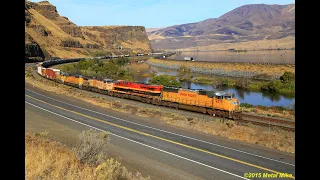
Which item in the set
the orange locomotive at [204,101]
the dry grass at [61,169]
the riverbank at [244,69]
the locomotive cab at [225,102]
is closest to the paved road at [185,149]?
the dry grass at [61,169]

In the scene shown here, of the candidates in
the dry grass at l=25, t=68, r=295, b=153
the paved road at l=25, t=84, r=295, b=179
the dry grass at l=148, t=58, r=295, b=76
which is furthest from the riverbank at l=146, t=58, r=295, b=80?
the paved road at l=25, t=84, r=295, b=179

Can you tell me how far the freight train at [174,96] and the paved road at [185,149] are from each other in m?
6.89

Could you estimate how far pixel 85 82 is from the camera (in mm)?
54812

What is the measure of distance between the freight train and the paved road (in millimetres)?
6889

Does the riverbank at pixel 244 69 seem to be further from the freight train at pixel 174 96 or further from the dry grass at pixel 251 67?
the freight train at pixel 174 96

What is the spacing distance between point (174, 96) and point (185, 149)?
17913mm

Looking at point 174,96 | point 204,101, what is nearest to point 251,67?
point 174,96

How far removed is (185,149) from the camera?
19500mm

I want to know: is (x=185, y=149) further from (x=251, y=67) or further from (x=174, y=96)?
(x=251, y=67)

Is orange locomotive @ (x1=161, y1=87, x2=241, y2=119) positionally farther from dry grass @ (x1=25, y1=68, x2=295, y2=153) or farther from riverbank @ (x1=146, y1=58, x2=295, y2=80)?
riverbank @ (x1=146, y1=58, x2=295, y2=80)

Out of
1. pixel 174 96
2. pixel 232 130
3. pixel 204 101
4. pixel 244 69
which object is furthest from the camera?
pixel 244 69
